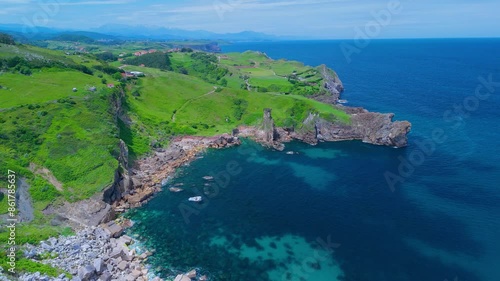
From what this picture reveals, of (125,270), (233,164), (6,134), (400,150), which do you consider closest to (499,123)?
(400,150)

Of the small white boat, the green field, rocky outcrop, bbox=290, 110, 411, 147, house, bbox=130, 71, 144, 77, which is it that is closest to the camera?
the small white boat

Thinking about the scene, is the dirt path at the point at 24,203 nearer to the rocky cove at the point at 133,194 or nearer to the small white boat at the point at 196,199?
the rocky cove at the point at 133,194

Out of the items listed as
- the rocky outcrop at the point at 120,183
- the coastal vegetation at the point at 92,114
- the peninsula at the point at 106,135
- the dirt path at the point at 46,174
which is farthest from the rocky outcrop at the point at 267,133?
the dirt path at the point at 46,174

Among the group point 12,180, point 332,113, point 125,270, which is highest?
point 332,113

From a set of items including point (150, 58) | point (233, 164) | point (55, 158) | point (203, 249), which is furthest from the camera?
point (150, 58)

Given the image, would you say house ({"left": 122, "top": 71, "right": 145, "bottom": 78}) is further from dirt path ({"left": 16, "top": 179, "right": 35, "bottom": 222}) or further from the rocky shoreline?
the rocky shoreline

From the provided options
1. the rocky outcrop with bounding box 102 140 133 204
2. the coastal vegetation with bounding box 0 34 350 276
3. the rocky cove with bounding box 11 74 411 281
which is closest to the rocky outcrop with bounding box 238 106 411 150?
the rocky cove with bounding box 11 74 411 281

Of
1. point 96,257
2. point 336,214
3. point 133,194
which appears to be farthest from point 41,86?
point 336,214

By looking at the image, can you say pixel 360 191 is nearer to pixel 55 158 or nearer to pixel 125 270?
pixel 125 270
